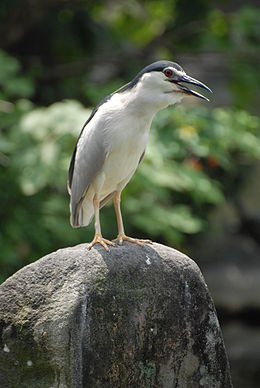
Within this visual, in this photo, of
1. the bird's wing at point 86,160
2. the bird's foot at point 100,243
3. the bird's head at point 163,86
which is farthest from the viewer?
the bird's wing at point 86,160

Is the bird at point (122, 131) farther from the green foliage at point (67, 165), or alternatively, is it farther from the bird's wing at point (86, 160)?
the green foliage at point (67, 165)

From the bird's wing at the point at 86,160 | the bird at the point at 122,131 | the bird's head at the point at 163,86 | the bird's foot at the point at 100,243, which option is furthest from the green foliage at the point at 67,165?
the bird's foot at the point at 100,243

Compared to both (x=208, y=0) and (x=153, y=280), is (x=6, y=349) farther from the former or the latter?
(x=208, y=0)

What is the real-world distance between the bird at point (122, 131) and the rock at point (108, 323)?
28cm

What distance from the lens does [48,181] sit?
28.4 ft

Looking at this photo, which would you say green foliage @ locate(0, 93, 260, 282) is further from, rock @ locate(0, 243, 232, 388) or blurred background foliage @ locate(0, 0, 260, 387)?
rock @ locate(0, 243, 232, 388)

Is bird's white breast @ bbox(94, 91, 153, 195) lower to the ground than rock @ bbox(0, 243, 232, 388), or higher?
higher

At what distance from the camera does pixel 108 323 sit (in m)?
4.90

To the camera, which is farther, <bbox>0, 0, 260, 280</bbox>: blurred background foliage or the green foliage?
<bbox>0, 0, 260, 280</bbox>: blurred background foliage

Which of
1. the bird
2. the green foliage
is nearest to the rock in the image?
the bird

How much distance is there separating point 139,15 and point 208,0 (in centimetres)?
141

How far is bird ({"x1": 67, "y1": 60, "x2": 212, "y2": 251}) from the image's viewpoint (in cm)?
548

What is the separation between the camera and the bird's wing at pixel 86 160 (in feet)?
18.5

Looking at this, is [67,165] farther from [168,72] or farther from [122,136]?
[168,72]
